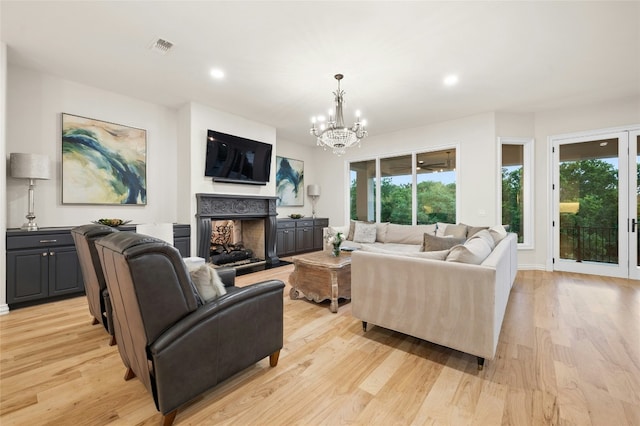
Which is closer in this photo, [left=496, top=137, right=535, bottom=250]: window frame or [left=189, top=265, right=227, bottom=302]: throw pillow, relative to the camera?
[left=189, top=265, right=227, bottom=302]: throw pillow

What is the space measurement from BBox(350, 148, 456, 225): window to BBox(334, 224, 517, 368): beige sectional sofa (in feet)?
10.8

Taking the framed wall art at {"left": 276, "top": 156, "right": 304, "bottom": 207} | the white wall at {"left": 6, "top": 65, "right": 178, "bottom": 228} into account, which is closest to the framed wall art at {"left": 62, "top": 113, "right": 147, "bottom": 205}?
the white wall at {"left": 6, "top": 65, "right": 178, "bottom": 228}

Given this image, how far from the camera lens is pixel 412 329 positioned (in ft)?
7.34

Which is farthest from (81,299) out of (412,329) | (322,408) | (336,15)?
(336,15)

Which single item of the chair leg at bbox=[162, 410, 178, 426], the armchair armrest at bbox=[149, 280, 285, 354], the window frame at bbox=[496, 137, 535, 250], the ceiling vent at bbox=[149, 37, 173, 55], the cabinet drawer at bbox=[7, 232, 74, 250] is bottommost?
the chair leg at bbox=[162, 410, 178, 426]

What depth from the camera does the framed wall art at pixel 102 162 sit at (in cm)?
381

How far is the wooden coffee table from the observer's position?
3146mm

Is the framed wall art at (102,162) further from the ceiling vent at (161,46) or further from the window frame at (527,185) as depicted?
the window frame at (527,185)

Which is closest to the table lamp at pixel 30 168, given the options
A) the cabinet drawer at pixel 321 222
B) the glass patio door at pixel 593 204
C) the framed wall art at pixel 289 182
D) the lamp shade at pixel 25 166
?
the lamp shade at pixel 25 166

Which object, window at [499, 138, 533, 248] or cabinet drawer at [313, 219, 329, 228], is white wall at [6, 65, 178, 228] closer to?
cabinet drawer at [313, 219, 329, 228]

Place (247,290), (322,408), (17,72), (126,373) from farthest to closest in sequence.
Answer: (17,72) → (126,373) → (247,290) → (322,408)

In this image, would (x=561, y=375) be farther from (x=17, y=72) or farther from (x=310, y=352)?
(x=17, y=72)

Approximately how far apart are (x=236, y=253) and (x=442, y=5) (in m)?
4.69

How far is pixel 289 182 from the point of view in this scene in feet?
22.9
